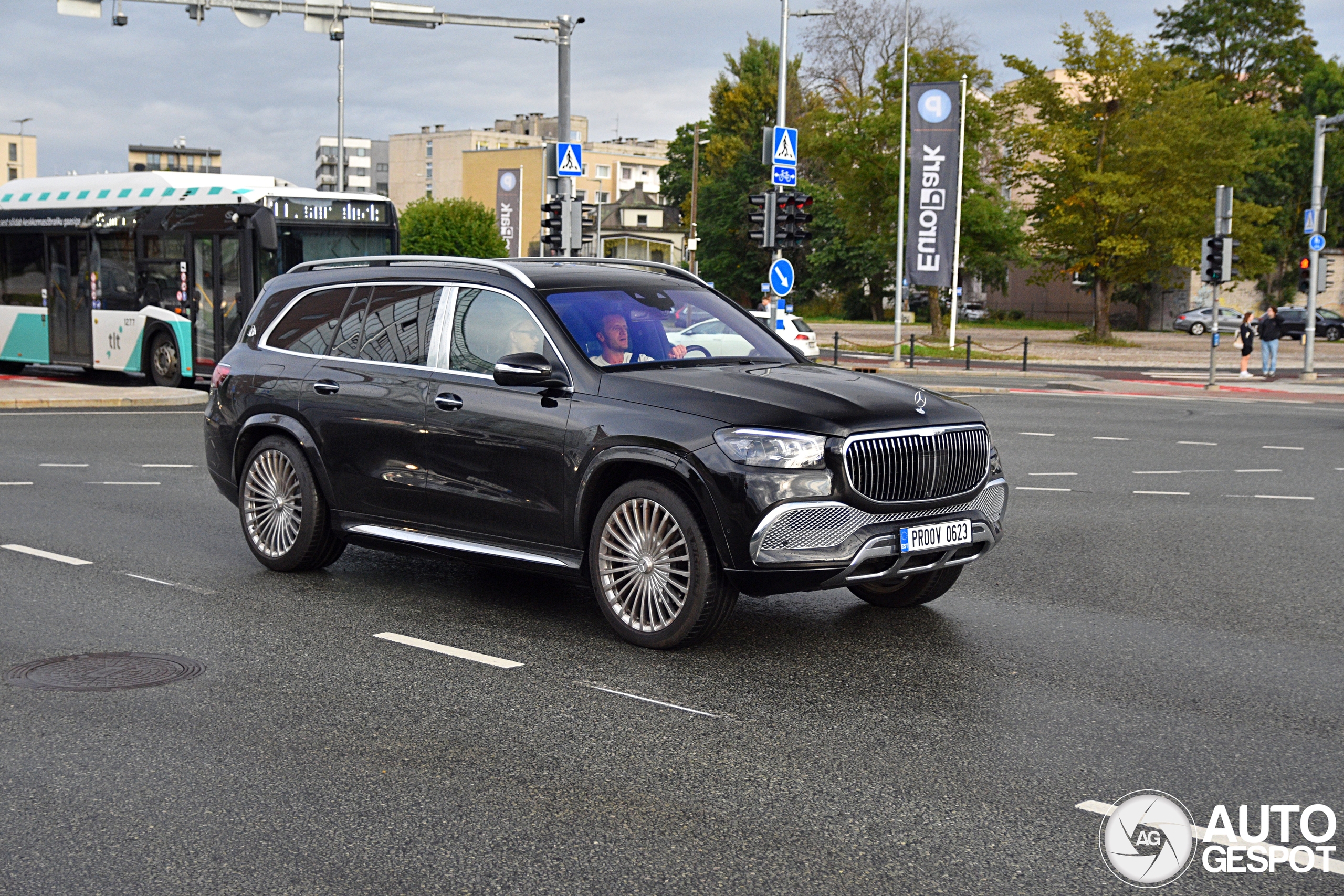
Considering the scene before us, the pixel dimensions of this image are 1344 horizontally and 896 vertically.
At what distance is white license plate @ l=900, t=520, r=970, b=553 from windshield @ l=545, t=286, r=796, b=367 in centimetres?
142

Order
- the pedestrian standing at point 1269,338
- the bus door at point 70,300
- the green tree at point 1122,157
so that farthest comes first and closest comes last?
the green tree at point 1122,157
the pedestrian standing at point 1269,338
the bus door at point 70,300

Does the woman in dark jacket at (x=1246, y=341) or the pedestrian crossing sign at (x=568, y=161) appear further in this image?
the woman in dark jacket at (x=1246, y=341)

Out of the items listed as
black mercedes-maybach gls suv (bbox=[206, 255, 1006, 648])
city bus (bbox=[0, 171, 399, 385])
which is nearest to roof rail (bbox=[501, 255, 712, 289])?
black mercedes-maybach gls suv (bbox=[206, 255, 1006, 648])

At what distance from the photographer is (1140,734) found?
5.40 m

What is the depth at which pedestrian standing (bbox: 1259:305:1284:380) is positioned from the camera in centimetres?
3484

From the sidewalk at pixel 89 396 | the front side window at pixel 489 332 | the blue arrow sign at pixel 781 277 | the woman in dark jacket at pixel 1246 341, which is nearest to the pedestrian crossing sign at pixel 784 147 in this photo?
the blue arrow sign at pixel 781 277

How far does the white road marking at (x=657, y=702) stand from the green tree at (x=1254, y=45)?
78.8m

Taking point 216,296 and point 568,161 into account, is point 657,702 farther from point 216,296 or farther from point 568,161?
point 568,161

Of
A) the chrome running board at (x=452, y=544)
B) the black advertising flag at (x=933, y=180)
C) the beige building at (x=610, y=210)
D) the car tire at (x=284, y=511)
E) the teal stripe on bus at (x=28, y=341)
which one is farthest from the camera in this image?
the beige building at (x=610, y=210)

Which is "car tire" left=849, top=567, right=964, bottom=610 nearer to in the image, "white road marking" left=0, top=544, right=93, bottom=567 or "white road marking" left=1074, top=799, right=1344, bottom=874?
"white road marking" left=1074, top=799, right=1344, bottom=874

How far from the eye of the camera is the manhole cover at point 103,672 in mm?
6027

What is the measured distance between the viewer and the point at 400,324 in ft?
26.1

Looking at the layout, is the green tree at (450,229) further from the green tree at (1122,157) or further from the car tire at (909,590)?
the car tire at (909,590)

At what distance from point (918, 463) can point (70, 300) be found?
832 inches
